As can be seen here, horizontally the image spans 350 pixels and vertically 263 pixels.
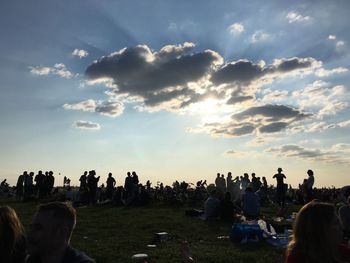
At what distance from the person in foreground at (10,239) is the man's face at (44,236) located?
6.2 inches

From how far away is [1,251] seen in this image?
4328 millimetres

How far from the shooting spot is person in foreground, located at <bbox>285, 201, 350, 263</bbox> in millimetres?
4113

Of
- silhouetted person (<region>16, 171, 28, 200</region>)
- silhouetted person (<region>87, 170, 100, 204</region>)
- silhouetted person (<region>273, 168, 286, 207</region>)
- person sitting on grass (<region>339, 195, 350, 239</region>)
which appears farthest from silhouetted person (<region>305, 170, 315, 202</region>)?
silhouetted person (<region>16, 171, 28, 200</region>)

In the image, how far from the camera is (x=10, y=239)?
438 centimetres

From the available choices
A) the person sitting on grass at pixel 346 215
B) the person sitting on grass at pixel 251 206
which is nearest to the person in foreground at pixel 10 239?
the person sitting on grass at pixel 346 215

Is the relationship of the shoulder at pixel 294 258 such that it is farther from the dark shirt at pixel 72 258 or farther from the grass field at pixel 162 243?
the grass field at pixel 162 243

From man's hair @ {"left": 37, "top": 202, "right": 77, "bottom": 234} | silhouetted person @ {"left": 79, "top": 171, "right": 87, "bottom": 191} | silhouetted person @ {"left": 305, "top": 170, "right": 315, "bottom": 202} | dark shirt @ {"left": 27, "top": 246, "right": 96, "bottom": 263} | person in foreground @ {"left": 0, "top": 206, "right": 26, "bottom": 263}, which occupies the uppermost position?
silhouetted person @ {"left": 79, "top": 171, "right": 87, "bottom": 191}

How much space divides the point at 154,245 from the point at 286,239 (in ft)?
13.2

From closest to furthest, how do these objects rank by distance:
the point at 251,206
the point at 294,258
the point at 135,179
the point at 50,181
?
the point at 294,258, the point at 251,206, the point at 135,179, the point at 50,181

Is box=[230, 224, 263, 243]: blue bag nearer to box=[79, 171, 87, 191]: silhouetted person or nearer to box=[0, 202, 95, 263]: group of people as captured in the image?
box=[0, 202, 95, 263]: group of people

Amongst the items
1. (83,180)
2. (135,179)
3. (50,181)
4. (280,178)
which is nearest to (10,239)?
(280,178)

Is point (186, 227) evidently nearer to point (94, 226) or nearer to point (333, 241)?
point (94, 226)

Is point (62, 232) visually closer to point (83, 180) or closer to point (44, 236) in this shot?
point (44, 236)

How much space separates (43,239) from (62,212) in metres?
0.32
